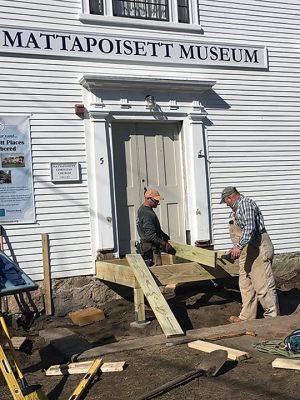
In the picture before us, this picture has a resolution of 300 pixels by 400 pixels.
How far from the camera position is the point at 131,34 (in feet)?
33.6

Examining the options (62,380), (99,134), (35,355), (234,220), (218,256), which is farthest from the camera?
(99,134)

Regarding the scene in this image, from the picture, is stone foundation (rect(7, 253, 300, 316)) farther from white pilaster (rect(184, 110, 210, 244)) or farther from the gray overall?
the gray overall

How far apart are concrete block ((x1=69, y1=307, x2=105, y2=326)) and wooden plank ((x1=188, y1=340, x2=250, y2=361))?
7.93 ft

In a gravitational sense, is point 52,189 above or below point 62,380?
above

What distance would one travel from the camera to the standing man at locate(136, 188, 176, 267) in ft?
28.9

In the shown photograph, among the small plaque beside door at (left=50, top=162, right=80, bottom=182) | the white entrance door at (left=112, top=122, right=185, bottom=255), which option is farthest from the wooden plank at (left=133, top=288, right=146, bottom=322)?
the small plaque beside door at (left=50, top=162, right=80, bottom=182)

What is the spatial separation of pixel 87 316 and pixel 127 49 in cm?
472

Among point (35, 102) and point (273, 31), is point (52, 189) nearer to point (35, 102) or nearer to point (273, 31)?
point (35, 102)

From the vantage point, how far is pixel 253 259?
8133 mm

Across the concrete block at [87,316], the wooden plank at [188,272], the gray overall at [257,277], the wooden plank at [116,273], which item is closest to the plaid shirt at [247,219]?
the gray overall at [257,277]

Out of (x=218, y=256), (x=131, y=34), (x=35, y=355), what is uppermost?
(x=131, y=34)

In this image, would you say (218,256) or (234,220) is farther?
(218,256)

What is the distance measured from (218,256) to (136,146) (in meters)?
2.64

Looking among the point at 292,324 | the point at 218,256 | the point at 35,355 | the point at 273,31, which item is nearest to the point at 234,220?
the point at 218,256
